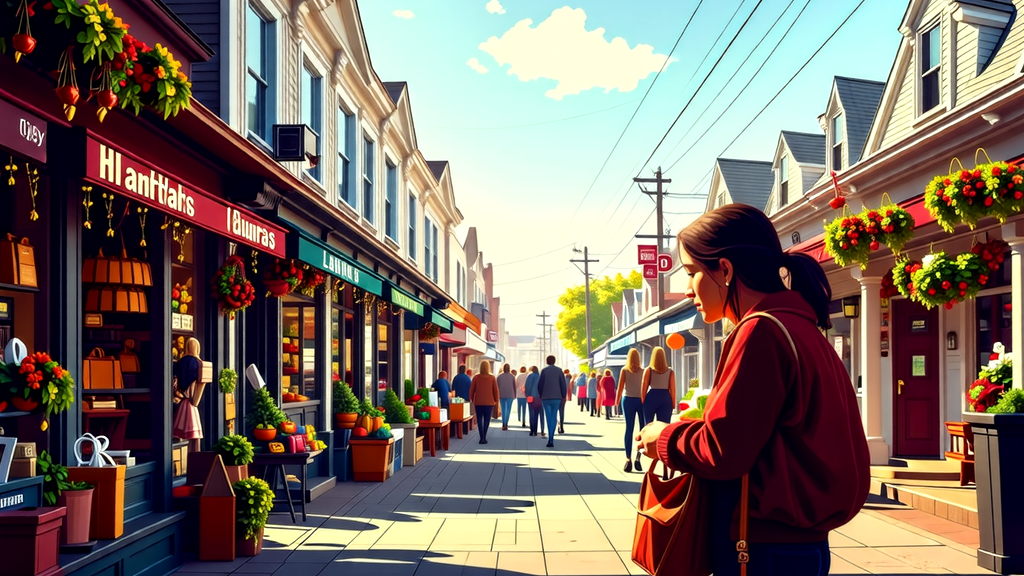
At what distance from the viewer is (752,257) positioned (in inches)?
100

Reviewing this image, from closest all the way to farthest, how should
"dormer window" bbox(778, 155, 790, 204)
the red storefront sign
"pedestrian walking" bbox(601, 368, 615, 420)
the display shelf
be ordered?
the red storefront sign → the display shelf → "dormer window" bbox(778, 155, 790, 204) → "pedestrian walking" bbox(601, 368, 615, 420)

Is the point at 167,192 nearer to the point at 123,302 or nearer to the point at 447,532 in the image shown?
the point at 123,302

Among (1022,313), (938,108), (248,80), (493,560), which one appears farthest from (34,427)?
(938,108)

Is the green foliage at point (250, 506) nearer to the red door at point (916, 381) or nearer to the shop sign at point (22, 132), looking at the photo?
the shop sign at point (22, 132)

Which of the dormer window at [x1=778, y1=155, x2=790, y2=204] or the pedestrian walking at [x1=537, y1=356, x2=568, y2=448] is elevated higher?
the dormer window at [x1=778, y1=155, x2=790, y2=204]

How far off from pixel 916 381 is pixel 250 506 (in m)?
10.6

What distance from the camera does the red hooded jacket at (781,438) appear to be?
2.28 m

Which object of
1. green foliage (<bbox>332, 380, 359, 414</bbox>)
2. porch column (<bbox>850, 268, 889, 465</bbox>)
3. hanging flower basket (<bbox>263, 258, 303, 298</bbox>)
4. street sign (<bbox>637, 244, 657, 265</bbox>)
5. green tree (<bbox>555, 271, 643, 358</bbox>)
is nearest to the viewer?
hanging flower basket (<bbox>263, 258, 303, 298</bbox>)

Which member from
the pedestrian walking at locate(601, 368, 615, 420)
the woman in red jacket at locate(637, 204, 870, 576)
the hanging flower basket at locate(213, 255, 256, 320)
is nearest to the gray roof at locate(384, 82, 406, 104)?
the hanging flower basket at locate(213, 255, 256, 320)

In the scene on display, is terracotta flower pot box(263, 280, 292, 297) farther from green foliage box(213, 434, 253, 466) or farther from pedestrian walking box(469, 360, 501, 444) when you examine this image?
pedestrian walking box(469, 360, 501, 444)

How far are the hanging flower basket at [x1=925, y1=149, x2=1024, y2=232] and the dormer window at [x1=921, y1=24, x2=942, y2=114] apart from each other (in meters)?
6.01

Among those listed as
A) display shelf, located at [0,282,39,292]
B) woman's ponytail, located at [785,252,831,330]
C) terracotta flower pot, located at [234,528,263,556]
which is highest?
display shelf, located at [0,282,39,292]

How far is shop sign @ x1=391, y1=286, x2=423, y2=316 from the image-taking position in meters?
13.5

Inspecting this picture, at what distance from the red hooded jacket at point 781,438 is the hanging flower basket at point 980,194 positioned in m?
6.64
